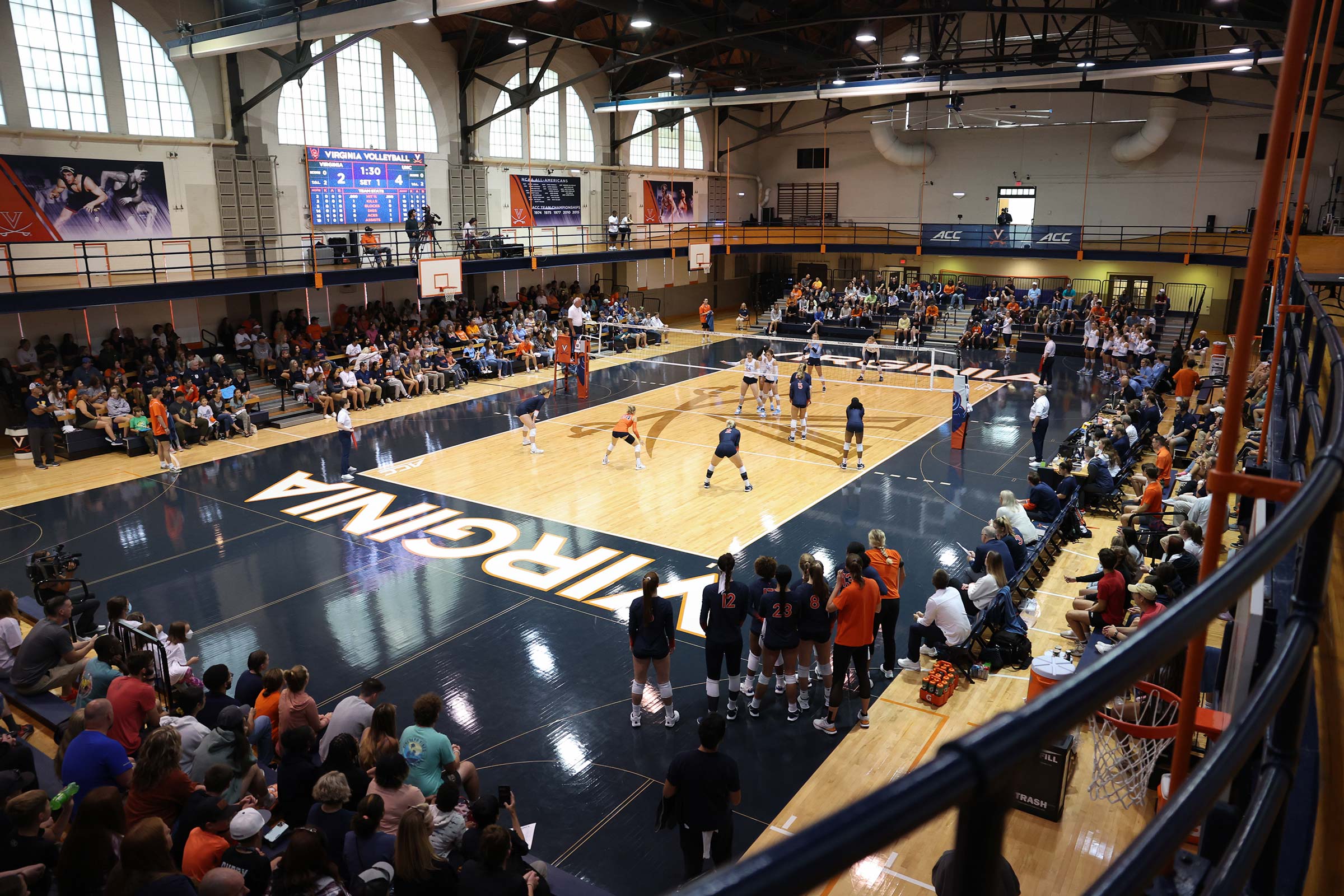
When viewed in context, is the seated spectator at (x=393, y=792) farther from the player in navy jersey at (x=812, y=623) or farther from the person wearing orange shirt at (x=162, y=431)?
the person wearing orange shirt at (x=162, y=431)

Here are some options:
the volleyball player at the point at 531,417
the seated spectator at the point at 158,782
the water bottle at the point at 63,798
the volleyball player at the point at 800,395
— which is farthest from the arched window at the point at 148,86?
the seated spectator at the point at 158,782

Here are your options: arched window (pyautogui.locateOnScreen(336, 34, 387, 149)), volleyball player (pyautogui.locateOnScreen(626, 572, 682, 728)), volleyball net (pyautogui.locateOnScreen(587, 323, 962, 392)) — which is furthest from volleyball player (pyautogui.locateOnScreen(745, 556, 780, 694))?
arched window (pyautogui.locateOnScreen(336, 34, 387, 149))

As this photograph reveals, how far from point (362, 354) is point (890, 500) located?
621 inches

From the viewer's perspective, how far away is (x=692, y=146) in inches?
1762

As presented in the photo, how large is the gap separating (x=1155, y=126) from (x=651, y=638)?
36.5m

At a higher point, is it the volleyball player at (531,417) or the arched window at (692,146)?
the arched window at (692,146)

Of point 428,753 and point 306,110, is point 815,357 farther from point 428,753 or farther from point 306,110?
point 428,753

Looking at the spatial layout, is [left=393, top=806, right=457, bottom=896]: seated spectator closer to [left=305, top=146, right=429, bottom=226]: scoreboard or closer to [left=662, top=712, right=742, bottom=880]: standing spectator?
[left=662, top=712, right=742, bottom=880]: standing spectator

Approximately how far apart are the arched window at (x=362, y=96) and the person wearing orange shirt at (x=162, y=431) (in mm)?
13285

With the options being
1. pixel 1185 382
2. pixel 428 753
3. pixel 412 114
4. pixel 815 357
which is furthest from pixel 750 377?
pixel 428 753

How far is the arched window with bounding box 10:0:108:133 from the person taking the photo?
2098cm

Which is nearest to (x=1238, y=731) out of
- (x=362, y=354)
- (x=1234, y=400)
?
(x=1234, y=400)

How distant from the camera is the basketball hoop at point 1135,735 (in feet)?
16.7

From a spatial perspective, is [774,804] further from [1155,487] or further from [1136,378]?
[1136,378]
